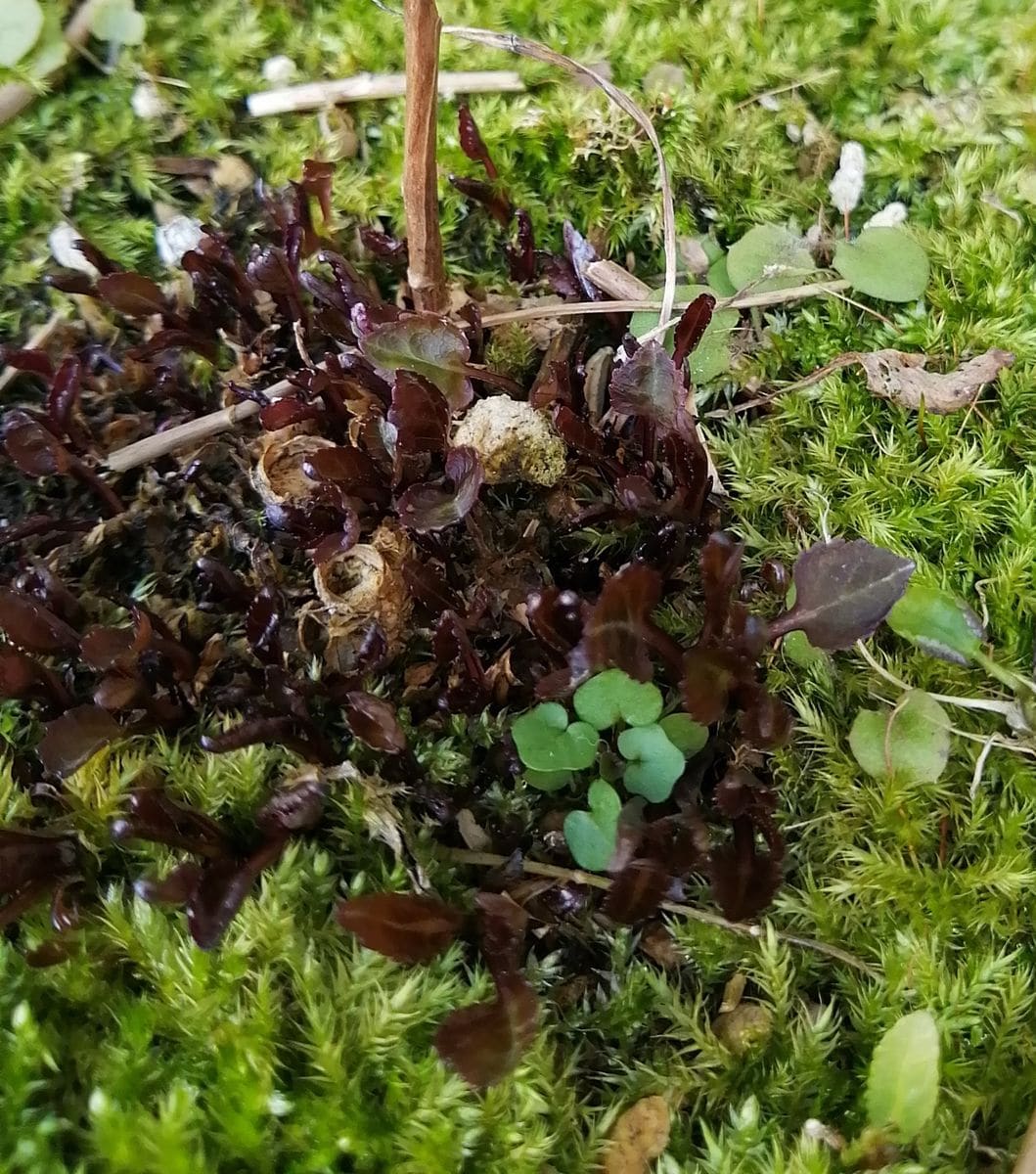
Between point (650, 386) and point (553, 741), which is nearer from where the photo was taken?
point (553, 741)

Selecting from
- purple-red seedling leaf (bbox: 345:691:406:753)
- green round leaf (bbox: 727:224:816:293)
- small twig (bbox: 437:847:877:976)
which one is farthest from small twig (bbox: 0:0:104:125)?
small twig (bbox: 437:847:877:976)

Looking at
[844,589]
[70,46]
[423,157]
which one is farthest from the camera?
[70,46]

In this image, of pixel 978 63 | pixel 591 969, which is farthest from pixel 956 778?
pixel 978 63

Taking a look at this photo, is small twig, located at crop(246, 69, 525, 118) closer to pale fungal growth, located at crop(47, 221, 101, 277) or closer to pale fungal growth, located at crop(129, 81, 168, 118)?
pale fungal growth, located at crop(129, 81, 168, 118)

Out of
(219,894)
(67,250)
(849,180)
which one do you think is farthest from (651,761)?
(67,250)

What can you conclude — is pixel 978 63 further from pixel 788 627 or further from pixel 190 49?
pixel 190 49

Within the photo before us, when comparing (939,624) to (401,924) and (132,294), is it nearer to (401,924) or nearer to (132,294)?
(401,924)

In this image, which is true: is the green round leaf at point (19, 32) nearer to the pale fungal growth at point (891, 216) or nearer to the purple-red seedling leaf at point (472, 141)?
the purple-red seedling leaf at point (472, 141)
